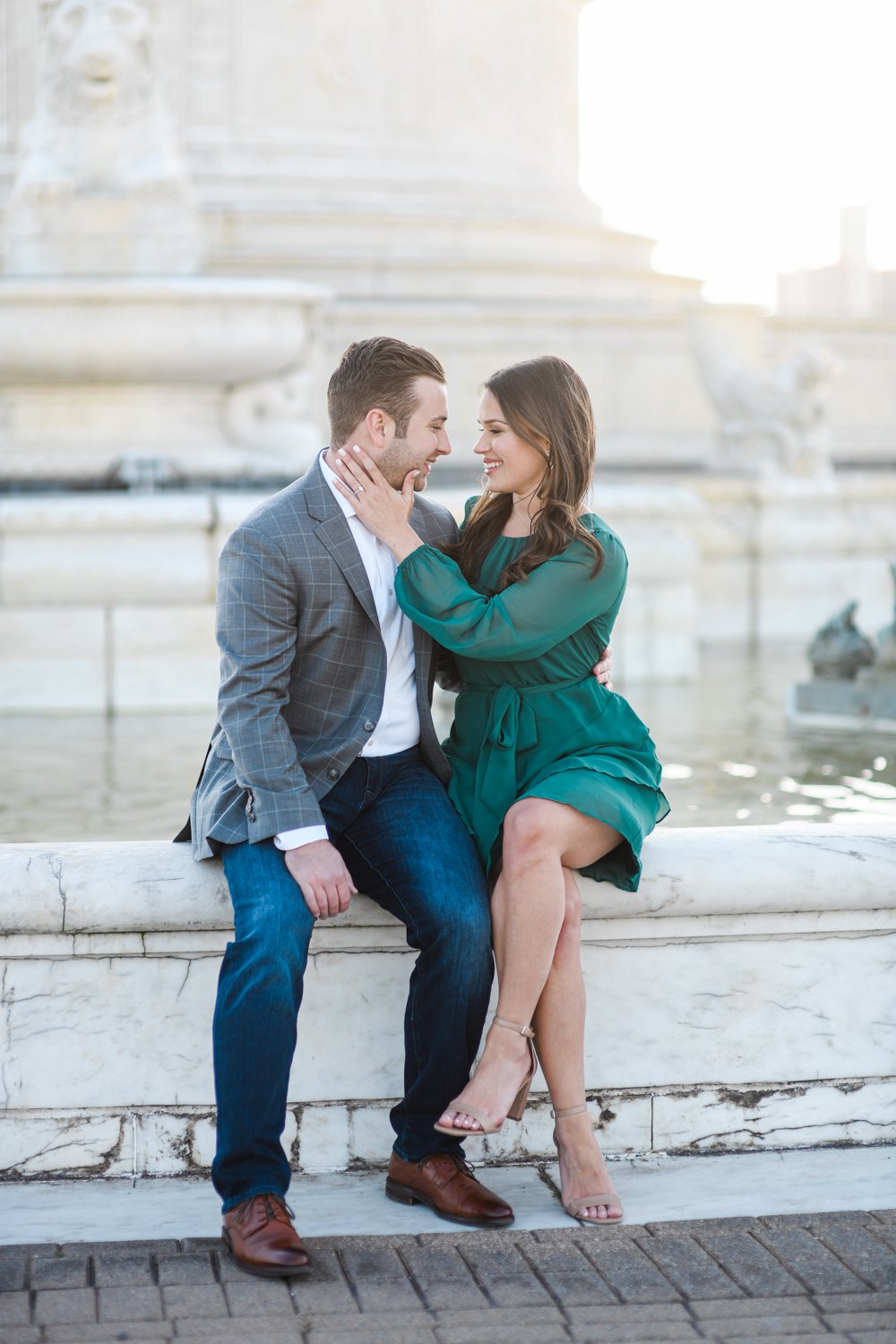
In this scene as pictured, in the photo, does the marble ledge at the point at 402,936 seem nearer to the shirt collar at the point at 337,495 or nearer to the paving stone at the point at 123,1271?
the paving stone at the point at 123,1271

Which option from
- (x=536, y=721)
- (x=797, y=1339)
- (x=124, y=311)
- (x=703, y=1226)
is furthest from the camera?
(x=124, y=311)

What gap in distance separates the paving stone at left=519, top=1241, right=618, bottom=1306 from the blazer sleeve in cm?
84

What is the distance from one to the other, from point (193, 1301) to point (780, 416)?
1201 centimetres

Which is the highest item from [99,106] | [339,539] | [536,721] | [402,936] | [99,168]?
[99,106]

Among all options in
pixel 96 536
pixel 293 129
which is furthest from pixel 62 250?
pixel 293 129

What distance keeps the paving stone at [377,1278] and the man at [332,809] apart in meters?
0.10

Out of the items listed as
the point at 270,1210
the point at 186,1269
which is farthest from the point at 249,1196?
the point at 186,1269

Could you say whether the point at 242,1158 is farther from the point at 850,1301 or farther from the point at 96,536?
the point at 96,536

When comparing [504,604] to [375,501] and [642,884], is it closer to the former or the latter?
[375,501]

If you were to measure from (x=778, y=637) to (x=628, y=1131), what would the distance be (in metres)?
8.83

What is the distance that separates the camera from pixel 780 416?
1391 centimetres

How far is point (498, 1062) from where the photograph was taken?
10.0 feet

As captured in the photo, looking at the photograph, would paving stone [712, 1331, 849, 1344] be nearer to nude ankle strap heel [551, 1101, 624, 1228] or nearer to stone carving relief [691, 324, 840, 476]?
nude ankle strap heel [551, 1101, 624, 1228]

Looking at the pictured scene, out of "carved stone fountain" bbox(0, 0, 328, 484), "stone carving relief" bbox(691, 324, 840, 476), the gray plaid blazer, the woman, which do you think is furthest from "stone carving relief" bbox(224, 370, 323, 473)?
the gray plaid blazer
